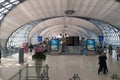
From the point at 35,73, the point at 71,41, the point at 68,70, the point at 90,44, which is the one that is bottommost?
the point at 68,70

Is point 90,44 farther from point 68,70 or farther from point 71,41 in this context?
point 68,70

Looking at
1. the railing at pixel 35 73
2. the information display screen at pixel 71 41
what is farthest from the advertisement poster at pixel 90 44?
the railing at pixel 35 73

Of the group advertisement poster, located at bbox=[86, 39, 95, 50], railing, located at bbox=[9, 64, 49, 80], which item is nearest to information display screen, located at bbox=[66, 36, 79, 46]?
advertisement poster, located at bbox=[86, 39, 95, 50]

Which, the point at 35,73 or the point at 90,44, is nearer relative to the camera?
the point at 35,73

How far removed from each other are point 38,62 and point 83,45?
26.2m

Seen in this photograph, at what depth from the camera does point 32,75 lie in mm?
13547

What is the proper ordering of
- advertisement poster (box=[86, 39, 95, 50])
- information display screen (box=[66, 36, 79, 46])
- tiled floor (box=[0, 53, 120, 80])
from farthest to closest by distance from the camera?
advertisement poster (box=[86, 39, 95, 50])
information display screen (box=[66, 36, 79, 46])
tiled floor (box=[0, 53, 120, 80])

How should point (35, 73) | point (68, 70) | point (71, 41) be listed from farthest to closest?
point (71, 41) < point (68, 70) < point (35, 73)

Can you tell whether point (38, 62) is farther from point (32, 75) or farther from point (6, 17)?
point (6, 17)

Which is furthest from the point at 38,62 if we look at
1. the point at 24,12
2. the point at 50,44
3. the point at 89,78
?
the point at 24,12

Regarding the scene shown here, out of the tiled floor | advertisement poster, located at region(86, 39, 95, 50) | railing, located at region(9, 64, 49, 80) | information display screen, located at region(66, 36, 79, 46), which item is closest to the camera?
railing, located at region(9, 64, 49, 80)

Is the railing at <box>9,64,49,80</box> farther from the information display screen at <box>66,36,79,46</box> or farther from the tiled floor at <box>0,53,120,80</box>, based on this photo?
the information display screen at <box>66,36,79,46</box>

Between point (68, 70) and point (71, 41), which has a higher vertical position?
point (71, 41)

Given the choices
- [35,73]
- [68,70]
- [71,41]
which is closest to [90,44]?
[71,41]
